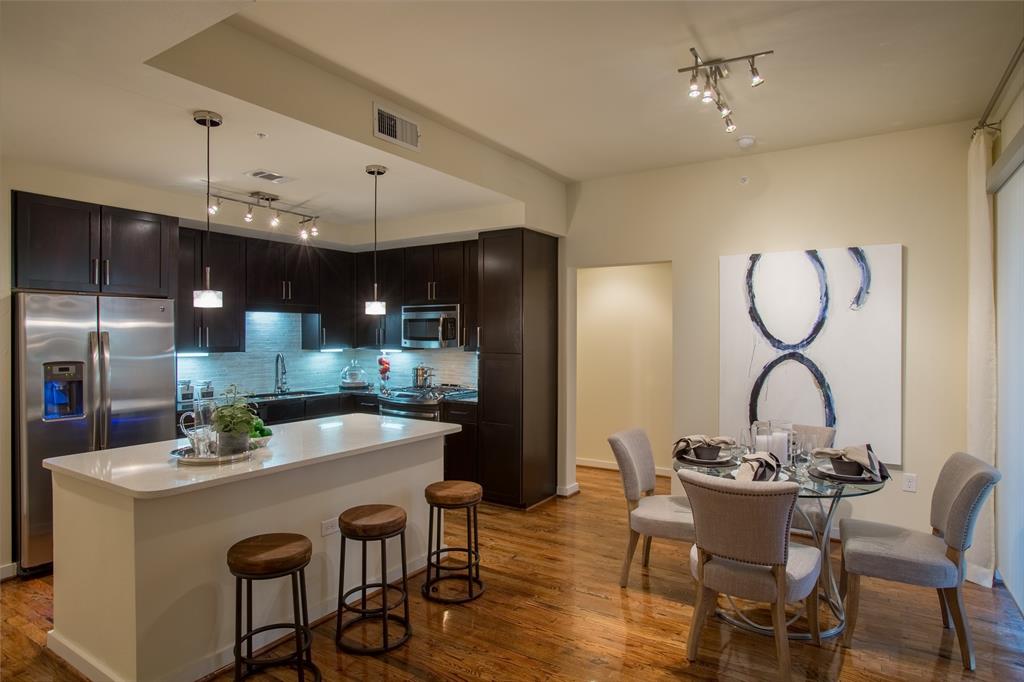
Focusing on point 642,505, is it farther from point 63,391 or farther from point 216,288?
point 216,288

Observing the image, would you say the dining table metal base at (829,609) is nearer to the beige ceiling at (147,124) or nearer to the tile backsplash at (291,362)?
the beige ceiling at (147,124)

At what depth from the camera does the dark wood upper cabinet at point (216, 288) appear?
4773 millimetres

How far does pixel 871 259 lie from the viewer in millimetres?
4160

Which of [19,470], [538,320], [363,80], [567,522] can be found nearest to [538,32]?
[363,80]

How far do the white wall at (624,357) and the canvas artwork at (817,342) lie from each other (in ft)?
5.46

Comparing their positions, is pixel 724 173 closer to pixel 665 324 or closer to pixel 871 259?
pixel 871 259

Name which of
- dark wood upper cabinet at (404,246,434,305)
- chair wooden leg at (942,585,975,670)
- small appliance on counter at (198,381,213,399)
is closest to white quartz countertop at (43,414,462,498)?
small appliance on counter at (198,381,213,399)

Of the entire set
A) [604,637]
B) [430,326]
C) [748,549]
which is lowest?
[604,637]

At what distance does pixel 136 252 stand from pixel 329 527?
2672 mm

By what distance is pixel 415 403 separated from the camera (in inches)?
213

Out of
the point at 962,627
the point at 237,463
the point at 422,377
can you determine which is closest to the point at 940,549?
the point at 962,627

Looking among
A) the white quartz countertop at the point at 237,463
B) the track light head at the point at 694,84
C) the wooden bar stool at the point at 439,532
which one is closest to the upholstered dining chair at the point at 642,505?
the wooden bar stool at the point at 439,532

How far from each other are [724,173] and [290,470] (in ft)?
13.1

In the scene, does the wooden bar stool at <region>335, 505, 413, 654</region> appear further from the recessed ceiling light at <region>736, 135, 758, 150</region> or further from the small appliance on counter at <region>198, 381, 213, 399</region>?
the recessed ceiling light at <region>736, 135, 758, 150</region>
